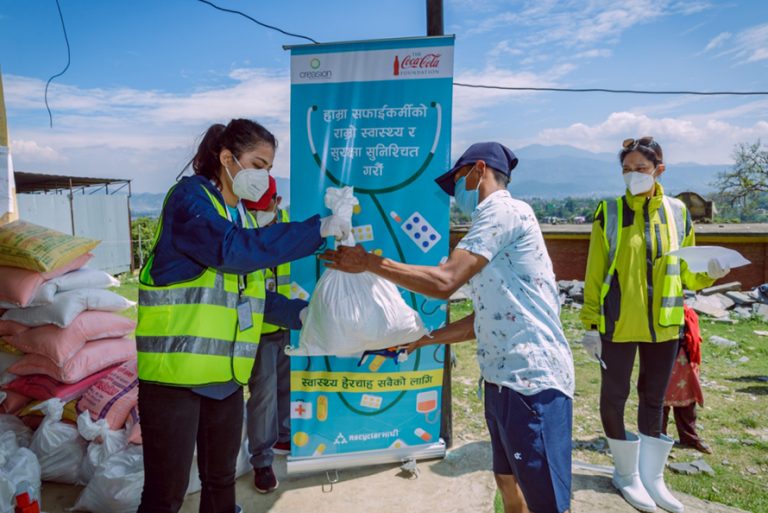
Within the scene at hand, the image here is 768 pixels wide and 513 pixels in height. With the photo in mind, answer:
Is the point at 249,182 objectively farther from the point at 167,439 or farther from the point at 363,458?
the point at 363,458

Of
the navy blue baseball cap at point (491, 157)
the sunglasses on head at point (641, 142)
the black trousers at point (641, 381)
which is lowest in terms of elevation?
the black trousers at point (641, 381)

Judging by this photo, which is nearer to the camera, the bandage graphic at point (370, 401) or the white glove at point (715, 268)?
A: the white glove at point (715, 268)

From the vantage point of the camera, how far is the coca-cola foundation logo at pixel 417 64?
274cm

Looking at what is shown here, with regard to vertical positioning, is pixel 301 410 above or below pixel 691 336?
below

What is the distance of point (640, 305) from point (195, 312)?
6.91ft

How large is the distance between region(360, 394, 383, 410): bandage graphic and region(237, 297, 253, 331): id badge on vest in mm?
1286

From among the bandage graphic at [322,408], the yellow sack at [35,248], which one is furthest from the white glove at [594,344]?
the yellow sack at [35,248]

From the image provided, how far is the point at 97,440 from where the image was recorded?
271cm

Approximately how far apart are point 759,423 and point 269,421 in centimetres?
359

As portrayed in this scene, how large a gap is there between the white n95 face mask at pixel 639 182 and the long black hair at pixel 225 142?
184 centimetres

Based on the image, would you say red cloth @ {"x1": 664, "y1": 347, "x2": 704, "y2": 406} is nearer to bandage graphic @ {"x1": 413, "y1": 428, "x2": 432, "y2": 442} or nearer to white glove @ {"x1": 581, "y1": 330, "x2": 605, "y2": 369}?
white glove @ {"x1": 581, "y1": 330, "x2": 605, "y2": 369}

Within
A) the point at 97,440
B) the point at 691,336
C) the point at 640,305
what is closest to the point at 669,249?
the point at 640,305

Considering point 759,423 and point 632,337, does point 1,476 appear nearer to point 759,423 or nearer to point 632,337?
point 632,337

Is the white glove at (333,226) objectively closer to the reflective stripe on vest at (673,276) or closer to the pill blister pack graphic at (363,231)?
the pill blister pack graphic at (363,231)
